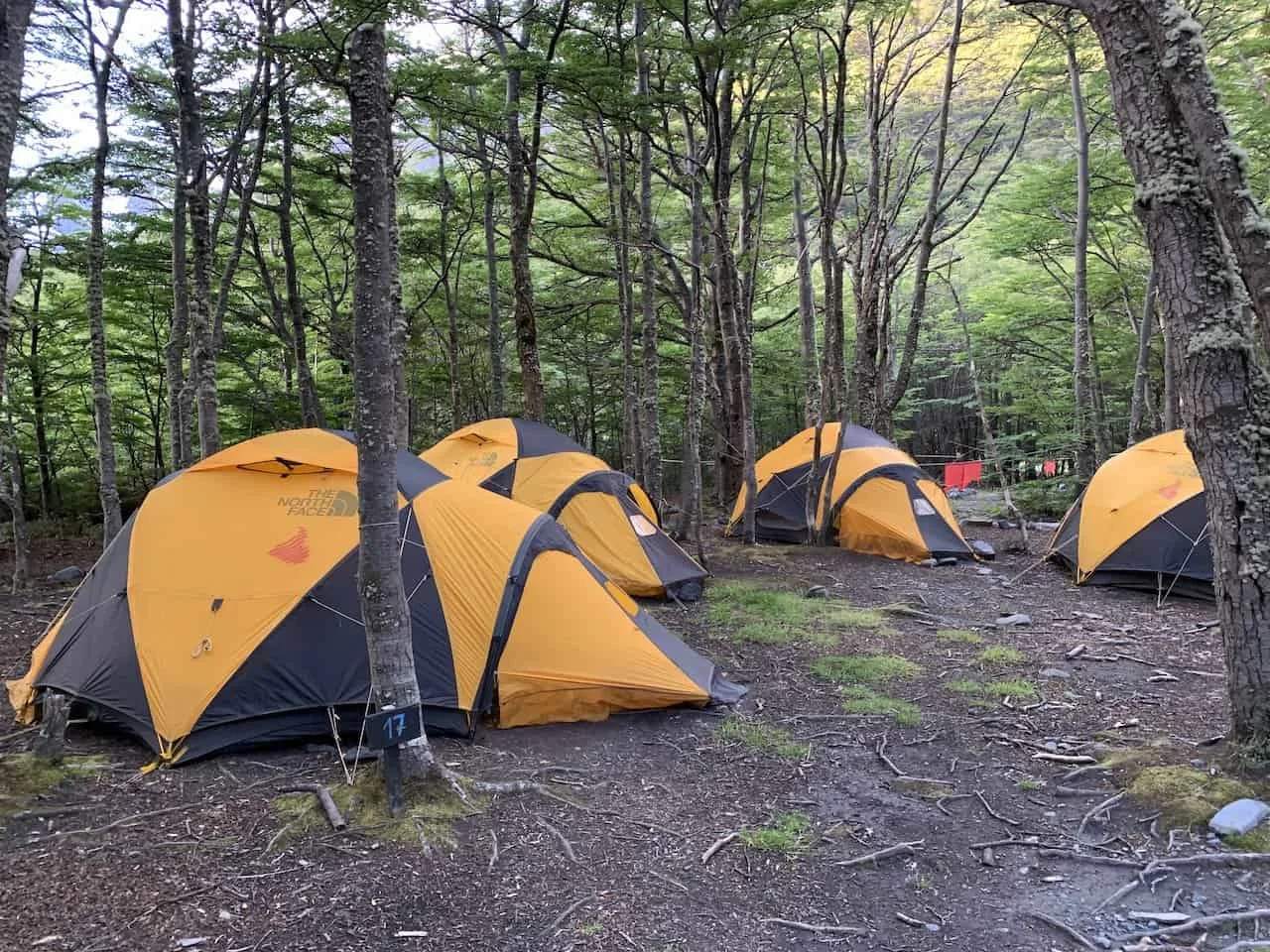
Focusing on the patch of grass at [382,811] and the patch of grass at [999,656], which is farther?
the patch of grass at [999,656]

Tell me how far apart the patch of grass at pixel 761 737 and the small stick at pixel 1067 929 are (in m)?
1.69

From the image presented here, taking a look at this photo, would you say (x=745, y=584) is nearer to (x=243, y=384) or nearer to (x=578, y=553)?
→ (x=578, y=553)

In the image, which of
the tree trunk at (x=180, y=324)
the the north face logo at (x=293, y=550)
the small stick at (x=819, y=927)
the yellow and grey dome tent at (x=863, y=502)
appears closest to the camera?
the small stick at (x=819, y=927)

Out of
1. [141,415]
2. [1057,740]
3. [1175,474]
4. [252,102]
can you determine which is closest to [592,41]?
[252,102]

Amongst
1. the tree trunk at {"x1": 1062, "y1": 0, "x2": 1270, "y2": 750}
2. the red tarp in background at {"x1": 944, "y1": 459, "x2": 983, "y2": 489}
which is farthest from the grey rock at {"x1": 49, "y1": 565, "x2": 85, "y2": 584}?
the red tarp in background at {"x1": 944, "y1": 459, "x2": 983, "y2": 489}

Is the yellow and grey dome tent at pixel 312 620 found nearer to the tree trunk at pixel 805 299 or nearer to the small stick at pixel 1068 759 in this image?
the small stick at pixel 1068 759

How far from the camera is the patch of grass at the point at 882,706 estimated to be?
17.0 feet

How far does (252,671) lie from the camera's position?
452cm

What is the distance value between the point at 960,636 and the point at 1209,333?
4.06m

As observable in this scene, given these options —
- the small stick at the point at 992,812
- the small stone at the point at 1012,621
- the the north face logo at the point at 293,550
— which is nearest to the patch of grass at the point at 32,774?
the the north face logo at the point at 293,550

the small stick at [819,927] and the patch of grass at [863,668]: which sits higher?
the patch of grass at [863,668]

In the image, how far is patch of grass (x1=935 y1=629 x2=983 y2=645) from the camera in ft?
23.1

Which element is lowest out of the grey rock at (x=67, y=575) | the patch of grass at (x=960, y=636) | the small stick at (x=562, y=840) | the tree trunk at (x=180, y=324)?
the small stick at (x=562, y=840)

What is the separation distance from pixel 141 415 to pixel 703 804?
1796 centimetres
